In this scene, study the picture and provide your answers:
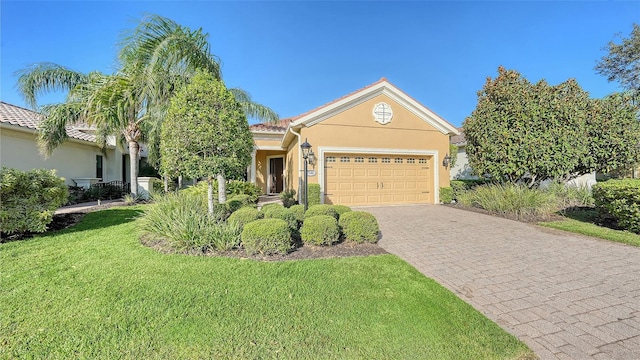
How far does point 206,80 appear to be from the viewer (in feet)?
20.0

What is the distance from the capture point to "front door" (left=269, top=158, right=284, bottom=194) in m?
18.0

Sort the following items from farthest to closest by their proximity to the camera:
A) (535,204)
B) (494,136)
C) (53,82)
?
(53,82), (494,136), (535,204)

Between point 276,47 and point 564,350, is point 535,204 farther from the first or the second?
point 276,47

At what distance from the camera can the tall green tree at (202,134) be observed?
5.61 meters

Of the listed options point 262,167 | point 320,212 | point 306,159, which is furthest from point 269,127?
point 320,212

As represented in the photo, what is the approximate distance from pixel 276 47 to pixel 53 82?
9921 millimetres

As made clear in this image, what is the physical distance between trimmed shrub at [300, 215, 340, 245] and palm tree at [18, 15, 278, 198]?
4122 mm

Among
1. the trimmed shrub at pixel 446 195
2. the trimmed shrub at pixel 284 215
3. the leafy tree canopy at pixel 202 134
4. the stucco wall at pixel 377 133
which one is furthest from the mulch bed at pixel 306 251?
the trimmed shrub at pixel 446 195

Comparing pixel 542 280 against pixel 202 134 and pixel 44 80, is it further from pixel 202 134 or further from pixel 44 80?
pixel 44 80

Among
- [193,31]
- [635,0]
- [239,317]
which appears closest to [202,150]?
[239,317]

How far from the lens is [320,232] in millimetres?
5199

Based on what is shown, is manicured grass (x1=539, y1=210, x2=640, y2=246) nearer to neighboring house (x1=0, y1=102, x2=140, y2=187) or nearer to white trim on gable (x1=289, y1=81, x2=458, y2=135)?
white trim on gable (x1=289, y1=81, x2=458, y2=135)

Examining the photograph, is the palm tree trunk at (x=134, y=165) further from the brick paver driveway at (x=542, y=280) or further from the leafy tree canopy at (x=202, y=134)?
the brick paver driveway at (x=542, y=280)

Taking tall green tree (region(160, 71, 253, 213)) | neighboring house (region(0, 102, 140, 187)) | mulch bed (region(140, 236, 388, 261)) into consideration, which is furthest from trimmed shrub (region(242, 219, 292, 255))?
neighboring house (region(0, 102, 140, 187))
